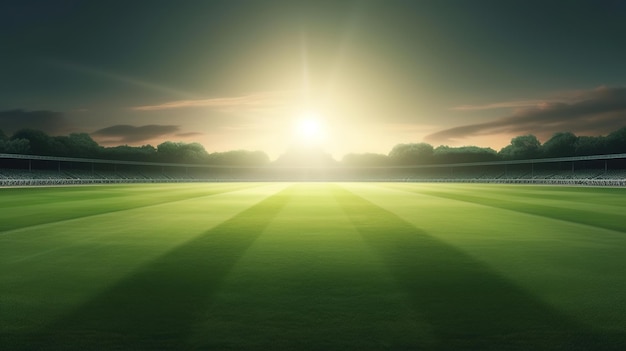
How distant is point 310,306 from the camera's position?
19.8ft

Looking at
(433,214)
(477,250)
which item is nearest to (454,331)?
(477,250)

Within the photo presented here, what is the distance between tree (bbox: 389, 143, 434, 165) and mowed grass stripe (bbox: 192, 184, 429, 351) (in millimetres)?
140448

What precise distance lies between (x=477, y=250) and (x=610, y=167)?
92.2 meters

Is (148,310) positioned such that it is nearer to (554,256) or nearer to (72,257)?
(72,257)

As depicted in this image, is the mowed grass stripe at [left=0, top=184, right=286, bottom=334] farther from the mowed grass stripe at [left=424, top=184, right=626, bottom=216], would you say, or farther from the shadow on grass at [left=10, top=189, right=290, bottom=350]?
the mowed grass stripe at [left=424, top=184, right=626, bottom=216]

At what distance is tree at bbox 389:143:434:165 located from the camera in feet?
483

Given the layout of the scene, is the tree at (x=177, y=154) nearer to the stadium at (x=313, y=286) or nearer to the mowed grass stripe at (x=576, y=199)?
the mowed grass stripe at (x=576, y=199)

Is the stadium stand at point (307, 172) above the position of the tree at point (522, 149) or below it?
below

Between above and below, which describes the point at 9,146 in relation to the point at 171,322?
above

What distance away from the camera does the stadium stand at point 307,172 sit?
75.5 metres

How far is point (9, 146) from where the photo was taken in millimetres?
110375

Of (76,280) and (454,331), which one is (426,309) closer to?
(454,331)

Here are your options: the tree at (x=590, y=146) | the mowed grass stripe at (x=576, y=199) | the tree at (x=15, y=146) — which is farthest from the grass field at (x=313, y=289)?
the tree at (x=15, y=146)

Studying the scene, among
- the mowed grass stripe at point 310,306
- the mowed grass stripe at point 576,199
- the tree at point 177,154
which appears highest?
the tree at point 177,154
